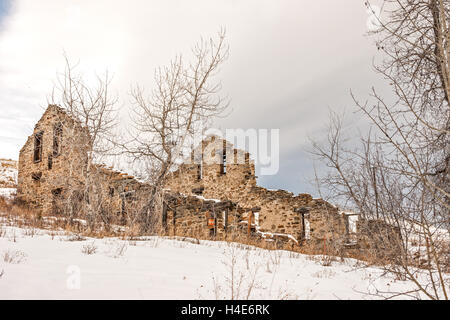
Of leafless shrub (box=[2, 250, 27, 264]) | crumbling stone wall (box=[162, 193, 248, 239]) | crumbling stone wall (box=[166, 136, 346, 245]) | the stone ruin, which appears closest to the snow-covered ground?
leafless shrub (box=[2, 250, 27, 264])

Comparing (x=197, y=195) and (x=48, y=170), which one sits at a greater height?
(x=48, y=170)

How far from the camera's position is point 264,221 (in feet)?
51.3

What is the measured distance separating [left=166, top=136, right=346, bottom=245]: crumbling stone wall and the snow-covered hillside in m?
9.20

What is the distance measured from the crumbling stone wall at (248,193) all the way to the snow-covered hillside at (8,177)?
9.20 meters

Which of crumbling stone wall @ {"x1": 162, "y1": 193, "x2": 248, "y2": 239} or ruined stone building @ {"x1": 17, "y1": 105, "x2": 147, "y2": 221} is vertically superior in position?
ruined stone building @ {"x1": 17, "y1": 105, "x2": 147, "y2": 221}

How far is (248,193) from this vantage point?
1659 centimetres

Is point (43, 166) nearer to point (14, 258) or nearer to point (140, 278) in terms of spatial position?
point (14, 258)

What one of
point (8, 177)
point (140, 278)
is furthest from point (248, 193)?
point (8, 177)

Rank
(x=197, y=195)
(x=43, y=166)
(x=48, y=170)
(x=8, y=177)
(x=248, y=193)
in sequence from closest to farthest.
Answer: (x=48, y=170) < (x=197, y=195) < (x=43, y=166) < (x=248, y=193) < (x=8, y=177)

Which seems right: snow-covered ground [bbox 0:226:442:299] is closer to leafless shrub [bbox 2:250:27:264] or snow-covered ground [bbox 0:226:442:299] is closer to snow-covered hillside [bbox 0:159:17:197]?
leafless shrub [bbox 2:250:27:264]

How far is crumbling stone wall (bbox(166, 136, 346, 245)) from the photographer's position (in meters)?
14.7

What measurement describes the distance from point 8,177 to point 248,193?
56.2 feet
